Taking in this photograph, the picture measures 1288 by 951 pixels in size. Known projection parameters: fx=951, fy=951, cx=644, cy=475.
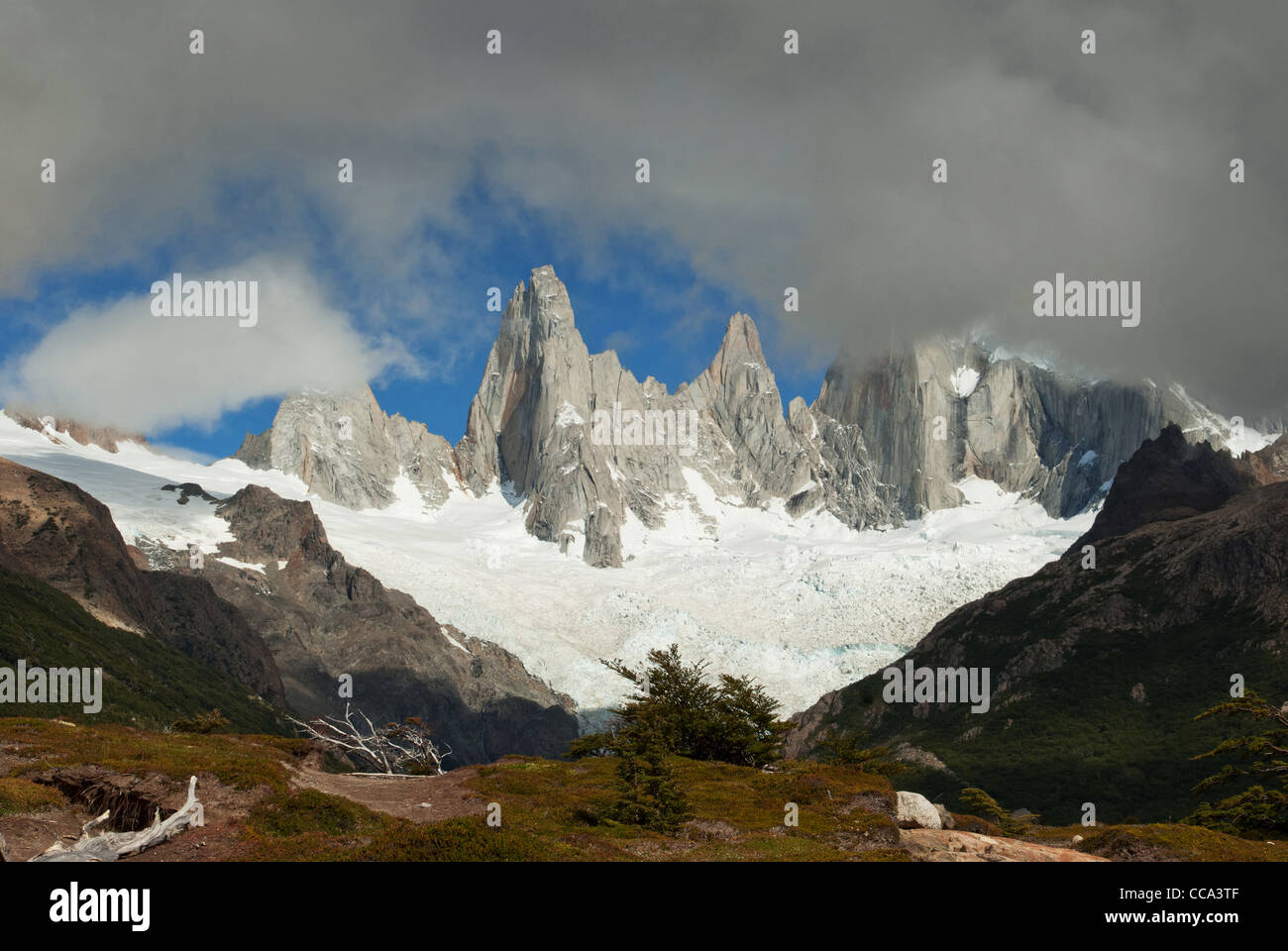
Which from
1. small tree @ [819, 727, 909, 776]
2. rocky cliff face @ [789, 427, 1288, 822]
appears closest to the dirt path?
small tree @ [819, 727, 909, 776]

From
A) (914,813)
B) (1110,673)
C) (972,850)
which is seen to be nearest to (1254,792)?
(914,813)

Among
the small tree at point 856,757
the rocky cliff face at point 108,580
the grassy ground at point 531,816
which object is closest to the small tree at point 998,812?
the small tree at point 856,757

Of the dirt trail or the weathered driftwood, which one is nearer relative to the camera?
the weathered driftwood

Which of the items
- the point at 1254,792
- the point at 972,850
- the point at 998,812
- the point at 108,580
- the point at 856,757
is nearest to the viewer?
the point at 972,850

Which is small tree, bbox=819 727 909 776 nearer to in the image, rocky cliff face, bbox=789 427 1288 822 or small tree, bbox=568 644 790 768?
small tree, bbox=568 644 790 768

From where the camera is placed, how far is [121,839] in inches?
1067

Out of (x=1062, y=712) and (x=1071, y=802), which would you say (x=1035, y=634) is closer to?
(x=1062, y=712)

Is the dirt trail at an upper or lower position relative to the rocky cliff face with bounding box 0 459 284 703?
lower

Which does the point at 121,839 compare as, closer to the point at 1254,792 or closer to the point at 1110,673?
the point at 1254,792

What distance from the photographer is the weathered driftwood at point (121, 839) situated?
22938mm

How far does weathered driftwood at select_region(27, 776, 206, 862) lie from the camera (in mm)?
22938

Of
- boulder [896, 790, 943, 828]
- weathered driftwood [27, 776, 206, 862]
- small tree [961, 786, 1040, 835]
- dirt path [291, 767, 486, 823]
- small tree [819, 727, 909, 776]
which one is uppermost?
weathered driftwood [27, 776, 206, 862]

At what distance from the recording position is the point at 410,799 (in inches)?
1630
